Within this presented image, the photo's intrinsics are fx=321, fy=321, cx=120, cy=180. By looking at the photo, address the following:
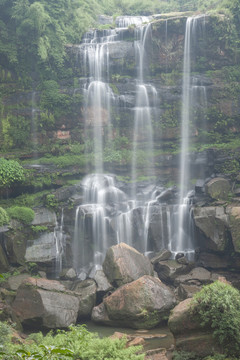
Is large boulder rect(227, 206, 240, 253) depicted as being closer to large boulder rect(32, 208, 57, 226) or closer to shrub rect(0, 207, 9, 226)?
large boulder rect(32, 208, 57, 226)

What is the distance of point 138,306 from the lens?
1146 centimetres

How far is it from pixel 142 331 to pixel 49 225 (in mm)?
8589

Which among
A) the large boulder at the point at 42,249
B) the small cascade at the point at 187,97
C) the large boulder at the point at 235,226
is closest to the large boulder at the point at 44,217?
the large boulder at the point at 42,249

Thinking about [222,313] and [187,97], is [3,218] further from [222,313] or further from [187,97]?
[187,97]

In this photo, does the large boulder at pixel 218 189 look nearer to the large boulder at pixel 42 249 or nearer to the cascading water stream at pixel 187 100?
the cascading water stream at pixel 187 100

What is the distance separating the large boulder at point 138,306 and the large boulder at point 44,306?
42.6 inches

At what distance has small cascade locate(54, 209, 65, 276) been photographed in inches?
677

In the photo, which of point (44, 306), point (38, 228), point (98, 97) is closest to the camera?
point (44, 306)

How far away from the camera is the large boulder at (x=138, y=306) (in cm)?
1150

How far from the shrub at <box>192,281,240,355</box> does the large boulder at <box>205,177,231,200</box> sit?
10.5 metres

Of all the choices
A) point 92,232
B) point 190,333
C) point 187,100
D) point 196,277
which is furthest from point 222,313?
point 187,100

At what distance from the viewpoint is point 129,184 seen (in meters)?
22.4

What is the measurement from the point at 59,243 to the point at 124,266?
17.4 ft

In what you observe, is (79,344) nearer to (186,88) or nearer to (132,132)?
(132,132)
